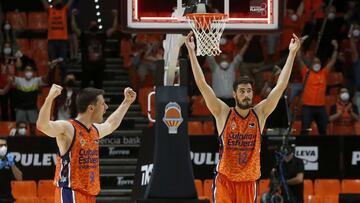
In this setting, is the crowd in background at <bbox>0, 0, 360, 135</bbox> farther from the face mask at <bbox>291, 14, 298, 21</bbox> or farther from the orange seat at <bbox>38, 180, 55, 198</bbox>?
the orange seat at <bbox>38, 180, 55, 198</bbox>

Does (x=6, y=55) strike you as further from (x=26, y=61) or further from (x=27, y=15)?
(x=27, y=15)

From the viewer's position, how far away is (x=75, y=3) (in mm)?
22938

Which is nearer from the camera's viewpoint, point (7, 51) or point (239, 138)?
point (239, 138)

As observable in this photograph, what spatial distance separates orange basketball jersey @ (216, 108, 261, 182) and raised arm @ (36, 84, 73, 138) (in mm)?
1660

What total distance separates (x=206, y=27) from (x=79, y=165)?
256 cm

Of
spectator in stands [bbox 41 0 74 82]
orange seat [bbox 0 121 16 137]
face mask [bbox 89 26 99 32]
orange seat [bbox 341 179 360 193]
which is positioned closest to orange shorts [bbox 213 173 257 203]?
orange seat [bbox 341 179 360 193]

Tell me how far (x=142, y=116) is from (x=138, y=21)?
8281 millimetres

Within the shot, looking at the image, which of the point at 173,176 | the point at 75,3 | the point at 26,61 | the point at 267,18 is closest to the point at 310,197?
the point at 173,176

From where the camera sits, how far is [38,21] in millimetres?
22500

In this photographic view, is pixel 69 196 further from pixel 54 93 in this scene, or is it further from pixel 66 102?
pixel 66 102

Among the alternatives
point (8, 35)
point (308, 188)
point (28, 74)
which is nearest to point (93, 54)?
point (28, 74)

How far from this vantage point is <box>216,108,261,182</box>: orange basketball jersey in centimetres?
977

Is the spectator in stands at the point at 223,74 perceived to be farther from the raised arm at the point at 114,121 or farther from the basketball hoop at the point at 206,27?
the raised arm at the point at 114,121

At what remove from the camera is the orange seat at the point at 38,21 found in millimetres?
22422
